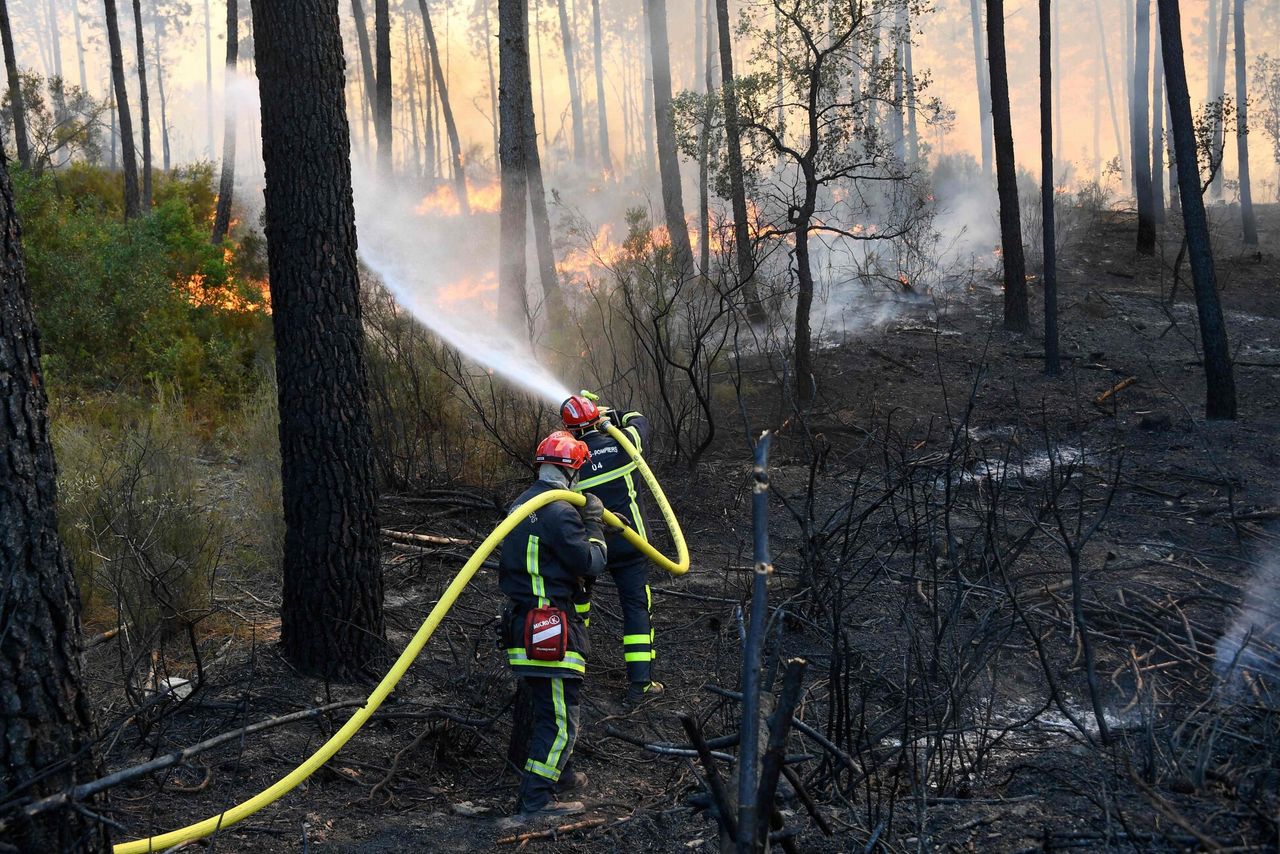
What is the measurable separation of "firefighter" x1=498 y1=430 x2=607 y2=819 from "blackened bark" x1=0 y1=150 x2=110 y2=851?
2036 millimetres

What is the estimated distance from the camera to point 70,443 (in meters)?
8.69

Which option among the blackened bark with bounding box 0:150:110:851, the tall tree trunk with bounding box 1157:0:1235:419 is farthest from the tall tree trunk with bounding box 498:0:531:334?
the blackened bark with bounding box 0:150:110:851

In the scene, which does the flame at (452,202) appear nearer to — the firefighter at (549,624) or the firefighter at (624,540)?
the firefighter at (624,540)

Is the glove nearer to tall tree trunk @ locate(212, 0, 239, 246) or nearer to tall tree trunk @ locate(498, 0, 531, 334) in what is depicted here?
tall tree trunk @ locate(498, 0, 531, 334)

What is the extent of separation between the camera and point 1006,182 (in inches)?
667

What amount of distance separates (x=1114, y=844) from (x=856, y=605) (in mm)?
4298

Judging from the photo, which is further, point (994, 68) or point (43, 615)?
point (994, 68)

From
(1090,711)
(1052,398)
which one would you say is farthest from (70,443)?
(1052,398)

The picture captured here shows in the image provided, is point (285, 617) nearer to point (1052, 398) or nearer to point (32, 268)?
point (32, 268)

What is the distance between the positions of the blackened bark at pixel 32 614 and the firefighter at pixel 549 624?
2036 millimetres

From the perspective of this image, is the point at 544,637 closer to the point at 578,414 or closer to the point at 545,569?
the point at 545,569

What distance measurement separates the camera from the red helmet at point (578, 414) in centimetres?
636

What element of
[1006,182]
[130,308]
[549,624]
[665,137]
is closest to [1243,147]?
[665,137]

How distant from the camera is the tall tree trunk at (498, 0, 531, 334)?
15820mm
